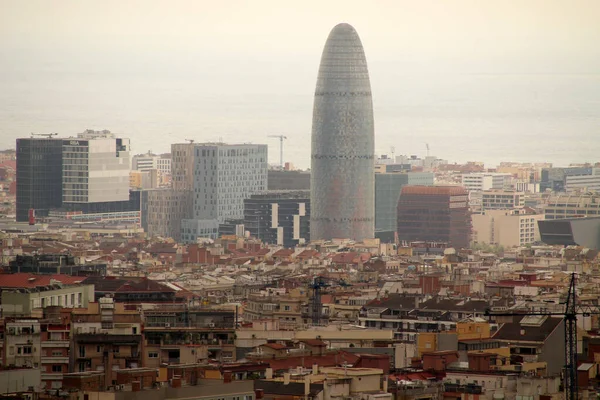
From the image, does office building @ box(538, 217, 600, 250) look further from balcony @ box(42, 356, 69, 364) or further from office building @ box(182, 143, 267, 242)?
balcony @ box(42, 356, 69, 364)

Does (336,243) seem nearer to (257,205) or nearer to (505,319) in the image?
(257,205)

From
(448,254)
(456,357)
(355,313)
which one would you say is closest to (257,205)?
(448,254)

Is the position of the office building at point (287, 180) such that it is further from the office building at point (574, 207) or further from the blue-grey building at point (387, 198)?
the office building at point (574, 207)

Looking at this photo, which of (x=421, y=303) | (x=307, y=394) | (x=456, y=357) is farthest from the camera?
(x=421, y=303)

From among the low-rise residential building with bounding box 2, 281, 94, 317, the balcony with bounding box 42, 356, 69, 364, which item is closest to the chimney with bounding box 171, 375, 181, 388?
the balcony with bounding box 42, 356, 69, 364

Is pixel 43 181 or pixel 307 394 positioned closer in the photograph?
pixel 307 394

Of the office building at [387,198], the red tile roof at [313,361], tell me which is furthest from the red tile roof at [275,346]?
the office building at [387,198]

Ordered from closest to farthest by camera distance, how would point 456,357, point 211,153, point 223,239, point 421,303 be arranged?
point 456,357 < point 421,303 < point 223,239 < point 211,153
